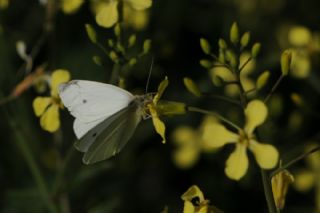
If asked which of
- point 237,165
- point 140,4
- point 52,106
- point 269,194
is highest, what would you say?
point 140,4

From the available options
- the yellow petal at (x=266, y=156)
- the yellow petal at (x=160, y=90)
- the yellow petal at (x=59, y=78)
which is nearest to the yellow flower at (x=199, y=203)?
the yellow petal at (x=266, y=156)

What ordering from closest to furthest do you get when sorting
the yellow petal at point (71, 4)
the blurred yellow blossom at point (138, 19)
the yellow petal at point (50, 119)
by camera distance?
1. the yellow petal at point (50, 119)
2. the yellow petal at point (71, 4)
3. the blurred yellow blossom at point (138, 19)

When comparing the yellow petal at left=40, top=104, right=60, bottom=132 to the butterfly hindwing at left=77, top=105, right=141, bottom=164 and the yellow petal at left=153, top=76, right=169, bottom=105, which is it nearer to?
the butterfly hindwing at left=77, top=105, right=141, bottom=164

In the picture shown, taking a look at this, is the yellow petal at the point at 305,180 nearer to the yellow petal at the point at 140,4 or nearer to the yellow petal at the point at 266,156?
the yellow petal at the point at 140,4

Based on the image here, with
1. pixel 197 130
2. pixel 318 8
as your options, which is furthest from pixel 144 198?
pixel 318 8

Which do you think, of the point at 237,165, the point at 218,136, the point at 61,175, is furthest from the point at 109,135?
the point at 61,175

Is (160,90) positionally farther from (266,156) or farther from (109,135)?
(266,156)

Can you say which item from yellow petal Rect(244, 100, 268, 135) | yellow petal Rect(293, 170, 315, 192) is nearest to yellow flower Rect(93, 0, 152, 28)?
yellow petal Rect(244, 100, 268, 135)
